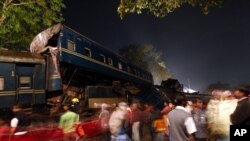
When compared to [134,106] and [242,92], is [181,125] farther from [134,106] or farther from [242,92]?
[134,106]

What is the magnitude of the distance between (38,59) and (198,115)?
7.12 meters

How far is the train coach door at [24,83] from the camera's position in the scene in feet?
47.1

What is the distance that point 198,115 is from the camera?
1184 cm

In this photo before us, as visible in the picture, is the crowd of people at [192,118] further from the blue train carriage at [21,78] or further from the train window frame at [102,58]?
the train window frame at [102,58]

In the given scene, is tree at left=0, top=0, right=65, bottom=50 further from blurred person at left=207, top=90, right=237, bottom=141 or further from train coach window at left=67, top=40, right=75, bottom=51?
blurred person at left=207, top=90, right=237, bottom=141

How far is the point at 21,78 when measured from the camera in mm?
14602

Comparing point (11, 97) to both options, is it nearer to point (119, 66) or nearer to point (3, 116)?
point (3, 116)

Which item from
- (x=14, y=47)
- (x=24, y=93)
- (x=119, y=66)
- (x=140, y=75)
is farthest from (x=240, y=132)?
(x=140, y=75)

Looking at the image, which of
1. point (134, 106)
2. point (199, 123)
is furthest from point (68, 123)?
point (199, 123)

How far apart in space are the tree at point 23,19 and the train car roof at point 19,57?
284 inches

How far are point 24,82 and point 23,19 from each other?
9.29 m

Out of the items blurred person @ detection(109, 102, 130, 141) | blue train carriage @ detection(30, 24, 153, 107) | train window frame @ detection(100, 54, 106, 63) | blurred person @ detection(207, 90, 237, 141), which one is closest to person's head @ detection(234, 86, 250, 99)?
blurred person @ detection(207, 90, 237, 141)

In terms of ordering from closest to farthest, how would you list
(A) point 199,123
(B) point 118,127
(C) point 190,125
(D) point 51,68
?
(C) point 190,125
(B) point 118,127
(A) point 199,123
(D) point 51,68

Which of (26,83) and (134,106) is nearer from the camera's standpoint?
(134,106)
